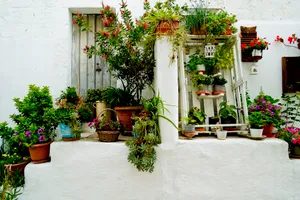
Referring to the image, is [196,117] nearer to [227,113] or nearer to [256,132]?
[227,113]

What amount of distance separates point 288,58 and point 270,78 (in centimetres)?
50

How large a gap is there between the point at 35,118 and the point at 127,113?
1.37 meters

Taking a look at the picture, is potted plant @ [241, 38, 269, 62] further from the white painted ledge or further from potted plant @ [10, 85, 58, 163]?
Answer: potted plant @ [10, 85, 58, 163]

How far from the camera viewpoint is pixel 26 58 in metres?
3.72

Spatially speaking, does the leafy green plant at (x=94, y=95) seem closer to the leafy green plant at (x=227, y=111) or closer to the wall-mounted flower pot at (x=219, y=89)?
the wall-mounted flower pot at (x=219, y=89)

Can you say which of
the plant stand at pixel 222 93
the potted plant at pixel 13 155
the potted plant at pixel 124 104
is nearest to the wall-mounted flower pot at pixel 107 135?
the potted plant at pixel 124 104

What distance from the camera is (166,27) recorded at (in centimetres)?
265

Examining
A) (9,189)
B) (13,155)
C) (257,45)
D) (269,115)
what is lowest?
(9,189)

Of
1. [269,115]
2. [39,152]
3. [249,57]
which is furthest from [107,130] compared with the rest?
[249,57]

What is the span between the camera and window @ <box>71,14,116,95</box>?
4059 mm

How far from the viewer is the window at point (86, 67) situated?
4.06 metres

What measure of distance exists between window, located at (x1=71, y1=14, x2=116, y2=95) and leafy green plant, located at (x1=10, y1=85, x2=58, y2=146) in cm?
103

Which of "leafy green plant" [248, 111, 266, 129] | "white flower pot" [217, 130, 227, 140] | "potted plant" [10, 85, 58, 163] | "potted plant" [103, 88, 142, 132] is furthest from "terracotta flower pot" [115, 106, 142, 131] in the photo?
"leafy green plant" [248, 111, 266, 129]

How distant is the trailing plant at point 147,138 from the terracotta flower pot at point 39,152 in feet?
3.99
